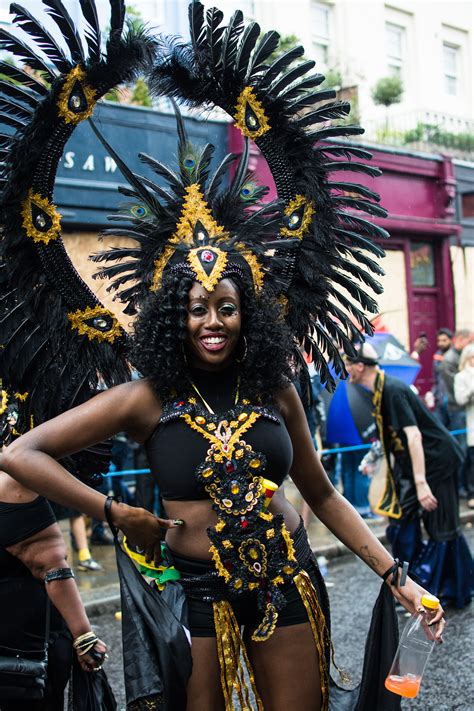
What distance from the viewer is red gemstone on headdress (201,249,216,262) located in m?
3.12

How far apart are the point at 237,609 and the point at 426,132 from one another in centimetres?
1590

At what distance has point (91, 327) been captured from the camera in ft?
10.8

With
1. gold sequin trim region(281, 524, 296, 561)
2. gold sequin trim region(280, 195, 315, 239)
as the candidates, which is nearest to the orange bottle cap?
gold sequin trim region(281, 524, 296, 561)

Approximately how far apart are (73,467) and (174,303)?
0.88 metres

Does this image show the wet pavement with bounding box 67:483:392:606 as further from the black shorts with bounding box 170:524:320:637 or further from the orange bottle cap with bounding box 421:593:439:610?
the orange bottle cap with bounding box 421:593:439:610

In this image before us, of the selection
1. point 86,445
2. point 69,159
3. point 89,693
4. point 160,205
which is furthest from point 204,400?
point 69,159

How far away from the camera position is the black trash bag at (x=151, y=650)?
2803mm

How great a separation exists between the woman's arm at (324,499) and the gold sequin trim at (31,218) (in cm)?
100

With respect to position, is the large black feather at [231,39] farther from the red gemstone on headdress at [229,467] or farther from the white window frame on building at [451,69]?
the white window frame on building at [451,69]

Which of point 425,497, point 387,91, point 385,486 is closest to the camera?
point 425,497

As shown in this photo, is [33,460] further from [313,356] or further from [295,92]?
[295,92]

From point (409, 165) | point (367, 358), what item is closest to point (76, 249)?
point (367, 358)

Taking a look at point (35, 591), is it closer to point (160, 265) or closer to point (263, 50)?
point (160, 265)

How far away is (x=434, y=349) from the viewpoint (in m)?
16.8
